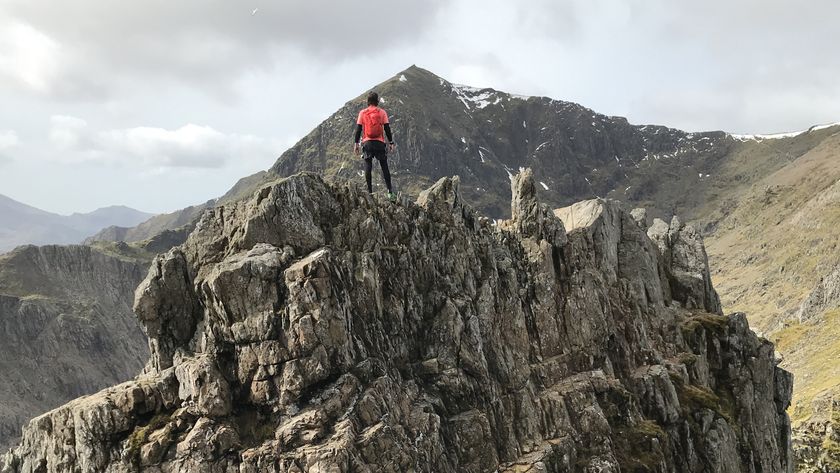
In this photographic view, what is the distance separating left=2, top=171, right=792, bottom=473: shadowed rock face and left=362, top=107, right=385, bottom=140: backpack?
169 inches

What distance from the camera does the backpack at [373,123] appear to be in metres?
33.4

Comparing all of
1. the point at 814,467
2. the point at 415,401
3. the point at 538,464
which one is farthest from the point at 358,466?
the point at 814,467

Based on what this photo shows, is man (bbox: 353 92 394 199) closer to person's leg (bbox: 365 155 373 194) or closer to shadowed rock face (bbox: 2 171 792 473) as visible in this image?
person's leg (bbox: 365 155 373 194)

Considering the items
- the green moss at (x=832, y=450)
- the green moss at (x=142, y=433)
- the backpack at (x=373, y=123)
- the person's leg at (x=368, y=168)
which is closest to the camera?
the green moss at (x=142, y=433)

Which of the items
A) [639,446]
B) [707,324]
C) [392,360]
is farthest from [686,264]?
[392,360]

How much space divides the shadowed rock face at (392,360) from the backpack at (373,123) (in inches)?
169

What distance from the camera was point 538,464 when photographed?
33.3m

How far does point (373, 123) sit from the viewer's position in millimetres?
33406

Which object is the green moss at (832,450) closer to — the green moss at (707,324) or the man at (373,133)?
the green moss at (707,324)

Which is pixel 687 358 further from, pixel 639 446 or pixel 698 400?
pixel 639 446

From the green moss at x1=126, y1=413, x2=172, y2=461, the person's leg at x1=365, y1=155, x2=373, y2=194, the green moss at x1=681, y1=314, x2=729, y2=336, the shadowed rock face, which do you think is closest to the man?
the person's leg at x1=365, y1=155, x2=373, y2=194

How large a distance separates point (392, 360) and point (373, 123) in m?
14.7

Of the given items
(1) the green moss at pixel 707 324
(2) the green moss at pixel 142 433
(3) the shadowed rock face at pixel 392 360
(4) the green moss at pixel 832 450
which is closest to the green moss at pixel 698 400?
(3) the shadowed rock face at pixel 392 360

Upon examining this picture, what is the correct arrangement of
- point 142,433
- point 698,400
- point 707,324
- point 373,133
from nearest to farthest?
point 142,433
point 373,133
point 698,400
point 707,324
